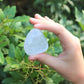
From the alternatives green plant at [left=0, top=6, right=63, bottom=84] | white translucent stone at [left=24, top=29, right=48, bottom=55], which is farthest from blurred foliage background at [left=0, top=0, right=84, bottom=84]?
white translucent stone at [left=24, top=29, right=48, bottom=55]

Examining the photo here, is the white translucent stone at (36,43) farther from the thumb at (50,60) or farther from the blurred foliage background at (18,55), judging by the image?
the blurred foliage background at (18,55)

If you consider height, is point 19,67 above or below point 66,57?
Result: below

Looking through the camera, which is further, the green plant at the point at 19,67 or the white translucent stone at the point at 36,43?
the green plant at the point at 19,67

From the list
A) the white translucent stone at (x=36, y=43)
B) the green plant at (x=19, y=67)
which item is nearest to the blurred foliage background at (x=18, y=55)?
the green plant at (x=19, y=67)

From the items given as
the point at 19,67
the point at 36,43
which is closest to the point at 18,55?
the point at 19,67

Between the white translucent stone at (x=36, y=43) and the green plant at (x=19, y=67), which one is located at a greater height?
the white translucent stone at (x=36, y=43)

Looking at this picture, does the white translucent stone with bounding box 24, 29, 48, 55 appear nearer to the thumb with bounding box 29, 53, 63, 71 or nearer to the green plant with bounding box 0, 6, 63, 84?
the thumb with bounding box 29, 53, 63, 71

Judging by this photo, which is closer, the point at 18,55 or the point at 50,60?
the point at 50,60

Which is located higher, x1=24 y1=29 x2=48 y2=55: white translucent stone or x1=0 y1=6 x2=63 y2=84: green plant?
x1=24 y1=29 x2=48 y2=55: white translucent stone

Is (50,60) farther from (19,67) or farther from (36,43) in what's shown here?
(19,67)
